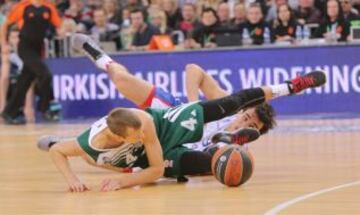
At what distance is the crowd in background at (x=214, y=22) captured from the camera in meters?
16.7

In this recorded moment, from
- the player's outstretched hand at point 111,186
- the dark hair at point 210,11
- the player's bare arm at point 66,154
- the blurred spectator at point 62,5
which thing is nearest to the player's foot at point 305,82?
the player's outstretched hand at point 111,186

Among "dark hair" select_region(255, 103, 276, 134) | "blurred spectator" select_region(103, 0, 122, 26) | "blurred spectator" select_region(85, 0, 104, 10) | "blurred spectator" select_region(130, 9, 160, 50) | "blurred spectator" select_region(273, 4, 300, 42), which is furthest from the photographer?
"blurred spectator" select_region(85, 0, 104, 10)

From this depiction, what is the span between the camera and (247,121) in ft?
31.2

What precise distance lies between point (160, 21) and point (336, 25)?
320cm

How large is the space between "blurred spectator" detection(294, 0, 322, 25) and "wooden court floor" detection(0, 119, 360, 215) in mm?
5307

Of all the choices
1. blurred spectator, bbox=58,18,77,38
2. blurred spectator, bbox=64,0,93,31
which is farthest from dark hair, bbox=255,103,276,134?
blurred spectator, bbox=64,0,93,31

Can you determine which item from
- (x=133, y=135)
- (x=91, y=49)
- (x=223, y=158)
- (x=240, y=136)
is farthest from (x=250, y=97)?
(x=91, y=49)

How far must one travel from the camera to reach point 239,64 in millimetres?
16688

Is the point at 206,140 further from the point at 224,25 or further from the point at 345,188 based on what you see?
the point at 224,25

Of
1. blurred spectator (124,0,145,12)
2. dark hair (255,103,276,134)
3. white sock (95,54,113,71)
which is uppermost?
white sock (95,54,113,71)

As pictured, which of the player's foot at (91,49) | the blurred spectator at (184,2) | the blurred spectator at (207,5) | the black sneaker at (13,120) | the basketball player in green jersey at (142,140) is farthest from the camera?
the blurred spectator at (184,2)

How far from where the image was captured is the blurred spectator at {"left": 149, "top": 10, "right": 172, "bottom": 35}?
1780cm

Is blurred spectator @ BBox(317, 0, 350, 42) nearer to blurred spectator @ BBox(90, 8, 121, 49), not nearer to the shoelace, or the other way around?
blurred spectator @ BBox(90, 8, 121, 49)

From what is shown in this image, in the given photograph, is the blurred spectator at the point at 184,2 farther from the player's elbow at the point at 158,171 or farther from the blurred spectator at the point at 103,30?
the player's elbow at the point at 158,171
